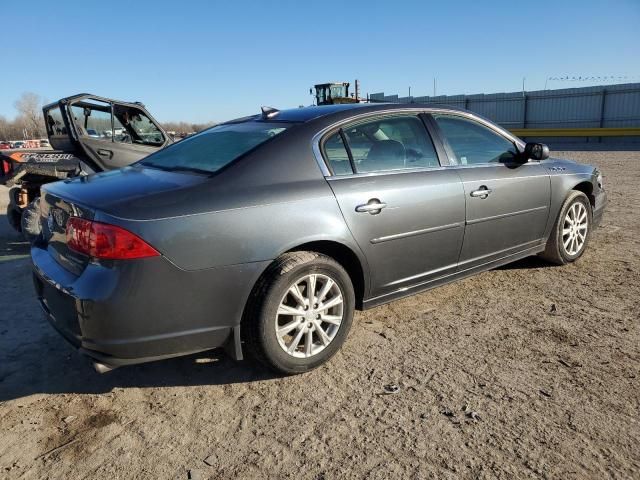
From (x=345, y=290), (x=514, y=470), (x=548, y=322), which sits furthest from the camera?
(x=548, y=322)

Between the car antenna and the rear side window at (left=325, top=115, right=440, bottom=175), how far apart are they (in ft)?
2.18

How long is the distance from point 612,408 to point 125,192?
2789 millimetres

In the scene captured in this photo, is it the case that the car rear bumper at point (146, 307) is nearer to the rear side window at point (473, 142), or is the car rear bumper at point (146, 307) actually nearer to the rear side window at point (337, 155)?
the rear side window at point (337, 155)

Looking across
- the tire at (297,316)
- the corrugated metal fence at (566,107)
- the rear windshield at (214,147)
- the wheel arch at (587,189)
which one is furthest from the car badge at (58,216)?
the corrugated metal fence at (566,107)

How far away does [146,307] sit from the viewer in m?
2.49

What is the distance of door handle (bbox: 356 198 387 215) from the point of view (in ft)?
10.4

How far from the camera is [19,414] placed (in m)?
2.70

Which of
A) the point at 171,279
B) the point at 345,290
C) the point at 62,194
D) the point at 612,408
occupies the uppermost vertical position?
the point at 62,194

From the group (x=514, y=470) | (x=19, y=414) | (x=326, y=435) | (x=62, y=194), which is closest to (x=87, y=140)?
(x=62, y=194)

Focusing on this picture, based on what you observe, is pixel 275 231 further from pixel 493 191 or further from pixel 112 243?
pixel 493 191

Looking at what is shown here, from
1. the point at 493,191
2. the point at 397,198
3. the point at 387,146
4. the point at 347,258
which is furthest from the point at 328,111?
the point at 493,191

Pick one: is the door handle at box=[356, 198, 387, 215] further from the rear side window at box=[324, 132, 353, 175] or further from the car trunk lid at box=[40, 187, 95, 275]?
the car trunk lid at box=[40, 187, 95, 275]

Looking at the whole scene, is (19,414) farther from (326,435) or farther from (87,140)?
(87,140)

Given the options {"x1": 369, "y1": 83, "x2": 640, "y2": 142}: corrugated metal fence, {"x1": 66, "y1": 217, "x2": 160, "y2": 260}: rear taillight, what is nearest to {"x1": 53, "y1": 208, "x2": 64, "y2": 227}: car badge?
{"x1": 66, "y1": 217, "x2": 160, "y2": 260}: rear taillight
